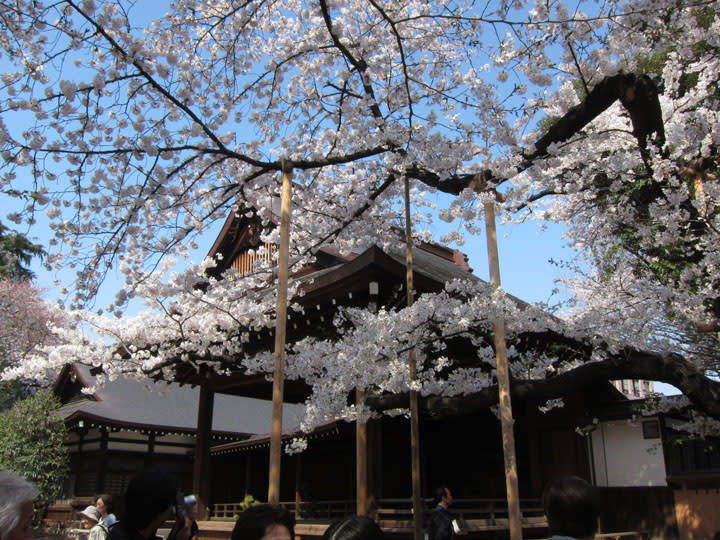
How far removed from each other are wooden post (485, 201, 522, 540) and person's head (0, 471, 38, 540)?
3.93 m

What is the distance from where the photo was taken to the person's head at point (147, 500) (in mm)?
2348

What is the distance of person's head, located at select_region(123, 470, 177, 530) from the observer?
235 centimetres

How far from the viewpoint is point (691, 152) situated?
828cm

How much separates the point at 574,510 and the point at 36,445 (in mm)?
16509

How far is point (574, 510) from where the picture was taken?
212 centimetres

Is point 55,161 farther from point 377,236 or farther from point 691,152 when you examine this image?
point 691,152

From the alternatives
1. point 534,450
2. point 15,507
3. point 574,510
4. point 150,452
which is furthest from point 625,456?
point 150,452

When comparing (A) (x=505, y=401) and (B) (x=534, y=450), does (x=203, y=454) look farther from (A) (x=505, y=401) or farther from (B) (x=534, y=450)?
(A) (x=505, y=401)

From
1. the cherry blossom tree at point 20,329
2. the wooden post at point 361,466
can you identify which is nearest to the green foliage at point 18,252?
the cherry blossom tree at point 20,329

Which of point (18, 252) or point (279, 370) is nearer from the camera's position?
point (279, 370)

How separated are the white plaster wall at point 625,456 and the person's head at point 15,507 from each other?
1044 centimetres

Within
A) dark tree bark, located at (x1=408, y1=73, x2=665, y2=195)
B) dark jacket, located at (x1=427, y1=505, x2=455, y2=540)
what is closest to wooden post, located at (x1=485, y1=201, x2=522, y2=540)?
dark jacket, located at (x1=427, y1=505, x2=455, y2=540)

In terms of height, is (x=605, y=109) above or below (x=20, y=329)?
below

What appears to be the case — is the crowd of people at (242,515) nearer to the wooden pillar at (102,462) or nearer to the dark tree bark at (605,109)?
the dark tree bark at (605,109)
